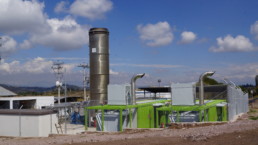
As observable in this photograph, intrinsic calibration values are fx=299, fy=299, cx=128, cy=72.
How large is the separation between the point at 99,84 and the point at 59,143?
13.3 metres

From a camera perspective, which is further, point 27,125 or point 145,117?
point 145,117

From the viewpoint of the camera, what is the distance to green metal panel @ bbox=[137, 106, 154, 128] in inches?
964

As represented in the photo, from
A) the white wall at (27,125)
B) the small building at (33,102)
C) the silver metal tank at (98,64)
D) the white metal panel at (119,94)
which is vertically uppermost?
the silver metal tank at (98,64)

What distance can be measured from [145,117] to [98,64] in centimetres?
→ 716

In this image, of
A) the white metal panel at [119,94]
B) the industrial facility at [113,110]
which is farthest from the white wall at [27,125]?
the white metal panel at [119,94]

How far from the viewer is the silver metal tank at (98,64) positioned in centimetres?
2859

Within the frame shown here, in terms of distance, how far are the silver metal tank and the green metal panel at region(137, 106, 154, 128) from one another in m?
4.97

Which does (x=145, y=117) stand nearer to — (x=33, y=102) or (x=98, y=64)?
(x=98, y=64)

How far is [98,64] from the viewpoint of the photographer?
93.8ft

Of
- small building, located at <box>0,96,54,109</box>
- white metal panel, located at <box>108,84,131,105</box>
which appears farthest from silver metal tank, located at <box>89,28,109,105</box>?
small building, located at <box>0,96,54,109</box>

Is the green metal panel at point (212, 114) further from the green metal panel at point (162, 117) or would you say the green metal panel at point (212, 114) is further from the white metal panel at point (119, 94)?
the white metal panel at point (119, 94)

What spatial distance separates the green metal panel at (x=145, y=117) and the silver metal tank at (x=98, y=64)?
195 inches

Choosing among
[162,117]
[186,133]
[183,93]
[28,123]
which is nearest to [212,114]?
[183,93]

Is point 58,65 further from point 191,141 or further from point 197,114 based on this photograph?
point 191,141
